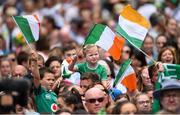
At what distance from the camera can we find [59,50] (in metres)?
19.3

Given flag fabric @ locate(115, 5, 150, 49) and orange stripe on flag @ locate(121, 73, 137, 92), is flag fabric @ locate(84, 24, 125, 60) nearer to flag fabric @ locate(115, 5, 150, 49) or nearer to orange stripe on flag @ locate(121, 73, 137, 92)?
flag fabric @ locate(115, 5, 150, 49)

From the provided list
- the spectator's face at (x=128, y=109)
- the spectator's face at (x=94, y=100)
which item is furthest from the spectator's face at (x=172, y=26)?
the spectator's face at (x=128, y=109)

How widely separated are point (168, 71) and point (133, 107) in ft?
3.23

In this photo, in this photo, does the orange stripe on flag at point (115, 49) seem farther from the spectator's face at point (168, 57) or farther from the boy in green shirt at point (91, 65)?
the spectator's face at point (168, 57)

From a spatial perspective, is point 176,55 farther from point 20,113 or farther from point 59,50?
point 20,113

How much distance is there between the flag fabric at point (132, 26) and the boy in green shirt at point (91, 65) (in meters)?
0.49

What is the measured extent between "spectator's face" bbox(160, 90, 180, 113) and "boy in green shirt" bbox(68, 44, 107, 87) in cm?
332

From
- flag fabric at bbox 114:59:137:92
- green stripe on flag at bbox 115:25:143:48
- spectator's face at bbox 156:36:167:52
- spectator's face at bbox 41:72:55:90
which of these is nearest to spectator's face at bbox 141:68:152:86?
flag fabric at bbox 114:59:137:92

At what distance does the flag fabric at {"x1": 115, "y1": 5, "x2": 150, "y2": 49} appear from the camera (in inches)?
642

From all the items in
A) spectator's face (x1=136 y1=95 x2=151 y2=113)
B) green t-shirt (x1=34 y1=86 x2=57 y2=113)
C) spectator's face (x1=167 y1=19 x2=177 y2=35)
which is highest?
spectator's face (x1=167 y1=19 x2=177 y2=35)

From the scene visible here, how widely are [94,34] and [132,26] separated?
2.10ft

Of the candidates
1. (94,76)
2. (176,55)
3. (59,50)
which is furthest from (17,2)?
(94,76)

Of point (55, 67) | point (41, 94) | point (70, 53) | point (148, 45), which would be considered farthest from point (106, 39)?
point (148, 45)

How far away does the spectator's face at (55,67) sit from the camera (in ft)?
55.3
